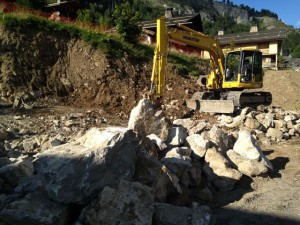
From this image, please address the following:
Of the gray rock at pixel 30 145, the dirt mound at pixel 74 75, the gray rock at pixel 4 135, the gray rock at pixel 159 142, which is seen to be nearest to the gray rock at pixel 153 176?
the gray rock at pixel 159 142

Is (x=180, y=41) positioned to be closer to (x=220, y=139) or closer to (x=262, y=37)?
(x=220, y=139)

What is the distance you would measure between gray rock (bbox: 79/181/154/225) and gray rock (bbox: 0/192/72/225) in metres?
0.22

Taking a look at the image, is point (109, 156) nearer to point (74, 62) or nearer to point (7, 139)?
point (7, 139)

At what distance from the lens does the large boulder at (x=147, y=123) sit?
7.22 m

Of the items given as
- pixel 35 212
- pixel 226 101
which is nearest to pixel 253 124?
pixel 226 101

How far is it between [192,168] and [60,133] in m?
3.78

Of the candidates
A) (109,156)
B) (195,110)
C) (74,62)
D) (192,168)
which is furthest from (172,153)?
(74,62)

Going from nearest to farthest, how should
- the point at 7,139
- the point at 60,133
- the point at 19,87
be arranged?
the point at 7,139 → the point at 60,133 → the point at 19,87

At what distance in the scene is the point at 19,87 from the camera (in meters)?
12.7

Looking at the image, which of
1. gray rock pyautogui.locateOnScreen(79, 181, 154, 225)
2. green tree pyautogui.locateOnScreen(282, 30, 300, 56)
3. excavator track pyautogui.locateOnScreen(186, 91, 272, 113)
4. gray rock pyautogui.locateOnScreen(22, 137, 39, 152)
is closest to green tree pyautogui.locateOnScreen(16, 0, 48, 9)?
excavator track pyautogui.locateOnScreen(186, 91, 272, 113)

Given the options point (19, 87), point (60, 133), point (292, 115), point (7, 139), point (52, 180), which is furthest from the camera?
point (19, 87)

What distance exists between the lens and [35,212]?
13.0 ft

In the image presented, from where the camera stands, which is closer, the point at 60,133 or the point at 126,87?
the point at 60,133

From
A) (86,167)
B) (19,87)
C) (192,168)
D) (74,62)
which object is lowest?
(192,168)
